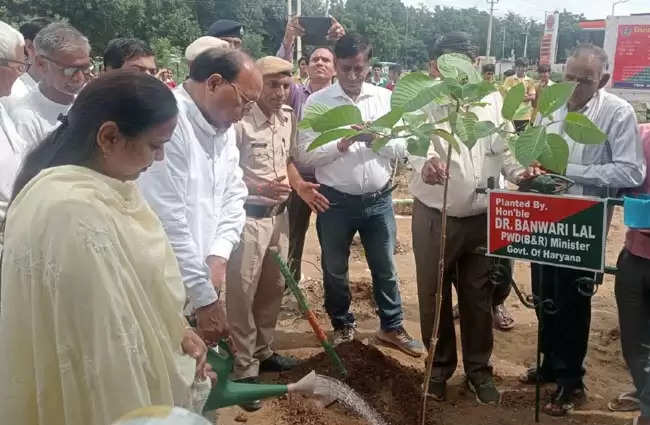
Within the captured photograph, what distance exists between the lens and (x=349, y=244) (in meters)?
3.93

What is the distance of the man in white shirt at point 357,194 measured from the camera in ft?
12.1

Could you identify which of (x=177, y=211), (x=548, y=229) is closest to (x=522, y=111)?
(x=548, y=229)

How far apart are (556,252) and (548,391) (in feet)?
4.04

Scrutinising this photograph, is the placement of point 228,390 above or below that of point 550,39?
below

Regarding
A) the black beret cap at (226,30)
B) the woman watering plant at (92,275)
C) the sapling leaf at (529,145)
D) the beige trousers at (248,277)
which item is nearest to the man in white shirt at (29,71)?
the black beret cap at (226,30)

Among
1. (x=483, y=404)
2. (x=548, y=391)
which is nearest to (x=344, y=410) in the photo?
(x=483, y=404)

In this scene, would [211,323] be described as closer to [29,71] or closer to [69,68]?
[69,68]

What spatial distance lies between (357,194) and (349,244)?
1.29 feet

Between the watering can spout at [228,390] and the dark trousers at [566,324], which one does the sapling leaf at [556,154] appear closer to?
the watering can spout at [228,390]

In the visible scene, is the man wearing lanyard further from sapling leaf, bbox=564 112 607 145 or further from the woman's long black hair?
the woman's long black hair

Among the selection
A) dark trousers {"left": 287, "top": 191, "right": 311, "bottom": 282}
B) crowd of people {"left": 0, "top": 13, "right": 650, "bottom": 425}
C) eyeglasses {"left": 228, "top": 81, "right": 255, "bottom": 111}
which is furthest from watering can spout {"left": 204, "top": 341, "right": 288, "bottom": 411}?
dark trousers {"left": 287, "top": 191, "right": 311, "bottom": 282}

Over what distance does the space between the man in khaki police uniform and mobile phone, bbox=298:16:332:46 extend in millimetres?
2197

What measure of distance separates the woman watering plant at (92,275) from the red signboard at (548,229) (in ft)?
5.20

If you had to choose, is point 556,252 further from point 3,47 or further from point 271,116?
point 3,47
